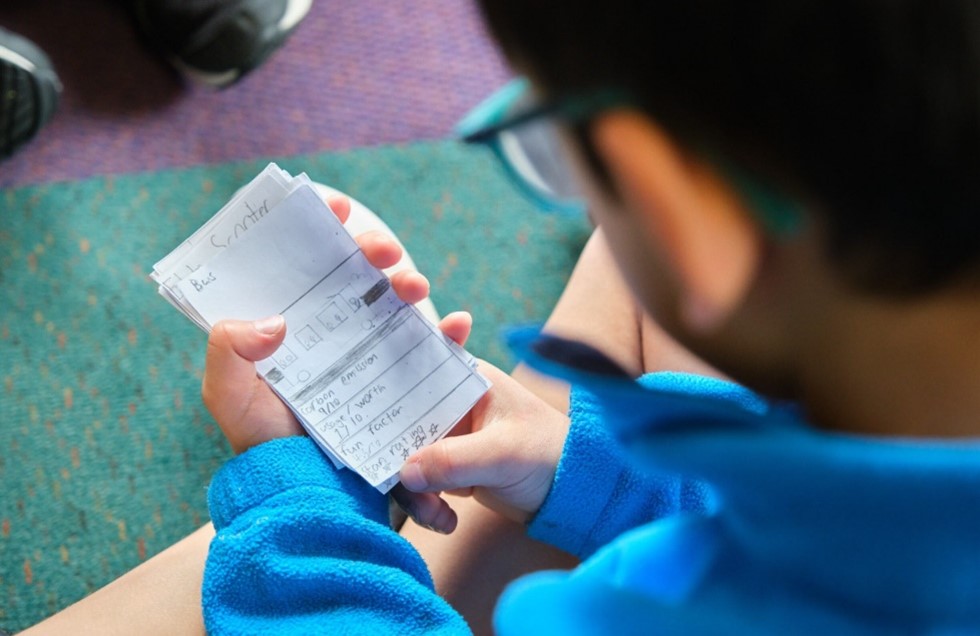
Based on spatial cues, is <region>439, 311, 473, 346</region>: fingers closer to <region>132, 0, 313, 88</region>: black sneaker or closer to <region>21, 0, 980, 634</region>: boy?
<region>21, 0, 980, 634</region>: boy

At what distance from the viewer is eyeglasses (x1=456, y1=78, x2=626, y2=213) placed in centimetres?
34

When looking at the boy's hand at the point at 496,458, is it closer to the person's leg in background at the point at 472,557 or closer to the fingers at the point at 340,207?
the person's leg in background at the point at 472,557

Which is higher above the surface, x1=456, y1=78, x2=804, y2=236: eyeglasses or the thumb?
x1=456, y1=78, x2=804, y2=236: eyeglasses

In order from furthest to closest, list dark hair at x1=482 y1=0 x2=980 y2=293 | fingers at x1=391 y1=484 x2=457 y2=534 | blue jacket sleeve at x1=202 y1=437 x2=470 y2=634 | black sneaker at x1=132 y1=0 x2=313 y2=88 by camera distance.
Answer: black sneaker at x1=132 y1=0 x2=313 y2=88 → fingers at x1=391 y1=484 x2=457 y2=534 → blue jacket sleeve at x1=202 y1=437 x2=470 y2=634 → dark hair at x1=482 y1=0 x2=980 y2=293

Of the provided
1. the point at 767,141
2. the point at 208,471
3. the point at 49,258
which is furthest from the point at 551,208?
the point at 49,258

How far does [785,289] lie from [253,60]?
34.7 inches

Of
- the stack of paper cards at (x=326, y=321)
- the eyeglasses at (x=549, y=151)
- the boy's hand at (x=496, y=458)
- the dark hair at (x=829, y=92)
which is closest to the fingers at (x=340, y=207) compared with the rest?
the stack of paper cards at (x=326, y=321)

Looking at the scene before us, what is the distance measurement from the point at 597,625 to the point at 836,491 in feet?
0.47

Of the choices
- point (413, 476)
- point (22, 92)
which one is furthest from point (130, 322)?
point (413, 476)

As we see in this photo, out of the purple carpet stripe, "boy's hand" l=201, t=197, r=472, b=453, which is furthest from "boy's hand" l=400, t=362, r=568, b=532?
the purple carpet stripe

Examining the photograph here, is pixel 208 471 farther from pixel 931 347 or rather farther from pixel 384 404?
pixel 931 347

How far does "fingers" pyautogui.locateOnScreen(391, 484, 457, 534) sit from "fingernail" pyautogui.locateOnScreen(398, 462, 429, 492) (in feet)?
0.12

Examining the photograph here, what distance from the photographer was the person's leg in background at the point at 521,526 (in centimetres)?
71

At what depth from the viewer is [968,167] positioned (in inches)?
12.3
